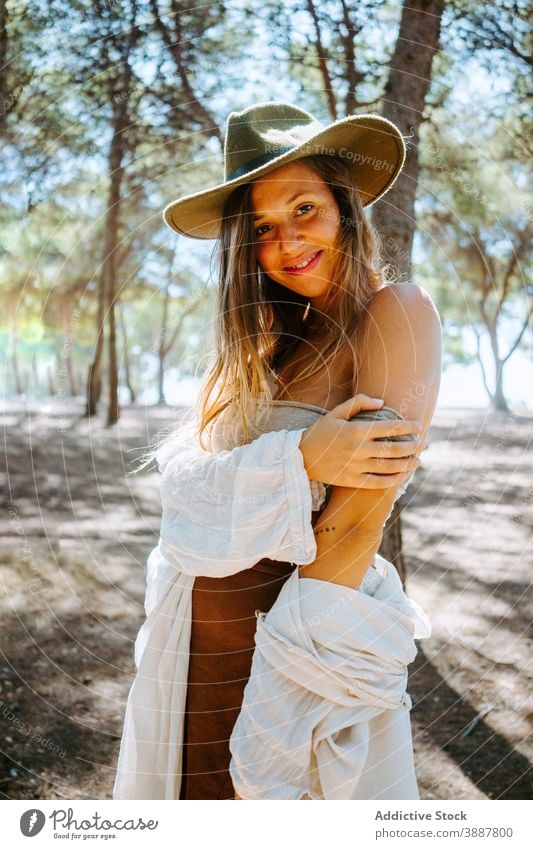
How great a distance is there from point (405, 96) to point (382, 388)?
1.91 metres

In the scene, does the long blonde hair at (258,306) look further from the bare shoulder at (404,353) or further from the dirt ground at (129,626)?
the dirt ground at (129,626)

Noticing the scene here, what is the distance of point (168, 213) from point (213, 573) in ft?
2.99

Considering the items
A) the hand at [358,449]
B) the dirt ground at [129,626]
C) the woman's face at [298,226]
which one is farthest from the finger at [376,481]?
the dirt ground at [129,626]

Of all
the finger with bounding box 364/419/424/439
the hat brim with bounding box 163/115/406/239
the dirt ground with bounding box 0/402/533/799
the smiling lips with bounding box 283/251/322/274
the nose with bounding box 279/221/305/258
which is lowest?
the dirt ground with bounding box 0/402/533/799

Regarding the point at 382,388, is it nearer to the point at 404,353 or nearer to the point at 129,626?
the point at 404,353

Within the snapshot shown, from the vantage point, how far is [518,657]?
334 centimetres

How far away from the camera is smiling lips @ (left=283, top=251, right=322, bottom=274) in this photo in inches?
64.5

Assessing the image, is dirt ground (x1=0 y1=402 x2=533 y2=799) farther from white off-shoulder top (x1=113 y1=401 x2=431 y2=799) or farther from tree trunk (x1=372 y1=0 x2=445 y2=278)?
tree trunk (x1=372 y1=0 x2=445 y2=278)

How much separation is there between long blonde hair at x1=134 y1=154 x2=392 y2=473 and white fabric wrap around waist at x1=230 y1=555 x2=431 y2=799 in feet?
1.40

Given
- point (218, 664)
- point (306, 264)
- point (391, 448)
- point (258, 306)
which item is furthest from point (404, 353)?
point (218, 664)

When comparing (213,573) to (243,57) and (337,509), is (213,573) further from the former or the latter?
(243,57)

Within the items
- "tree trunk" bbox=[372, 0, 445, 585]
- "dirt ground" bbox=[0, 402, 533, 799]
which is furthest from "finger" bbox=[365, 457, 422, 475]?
"tree trunk" bbox=[372, 0, 445, 585]

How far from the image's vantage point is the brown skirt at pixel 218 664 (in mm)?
1611

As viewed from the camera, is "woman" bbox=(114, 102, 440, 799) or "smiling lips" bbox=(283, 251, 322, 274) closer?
"woman" bbox=(114, 102, 440, 799)
